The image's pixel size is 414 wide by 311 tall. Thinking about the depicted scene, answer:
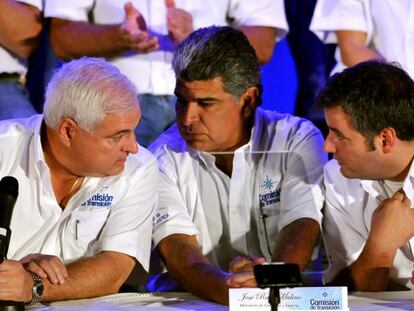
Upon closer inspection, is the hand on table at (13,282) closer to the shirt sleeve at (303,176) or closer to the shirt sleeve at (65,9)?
the shirt sleeve at (303,176)

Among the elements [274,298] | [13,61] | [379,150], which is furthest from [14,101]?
[274,298]

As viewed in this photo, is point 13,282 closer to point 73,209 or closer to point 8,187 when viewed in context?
point 8,187

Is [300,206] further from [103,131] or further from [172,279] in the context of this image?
[103,131]

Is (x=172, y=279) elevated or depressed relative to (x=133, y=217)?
depressed

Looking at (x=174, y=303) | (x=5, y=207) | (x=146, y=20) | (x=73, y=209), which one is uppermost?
(x=146, y=20)

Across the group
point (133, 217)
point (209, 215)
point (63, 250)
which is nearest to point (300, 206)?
point (209, 215)

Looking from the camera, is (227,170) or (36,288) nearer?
(36,288)

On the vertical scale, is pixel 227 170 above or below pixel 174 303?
above

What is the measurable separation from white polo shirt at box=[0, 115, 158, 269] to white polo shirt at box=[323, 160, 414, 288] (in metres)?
0.65

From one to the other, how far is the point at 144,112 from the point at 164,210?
623 millimetres

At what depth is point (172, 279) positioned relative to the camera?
3.78 m

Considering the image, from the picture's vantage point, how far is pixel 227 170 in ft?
12.6

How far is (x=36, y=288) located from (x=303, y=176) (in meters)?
1.15

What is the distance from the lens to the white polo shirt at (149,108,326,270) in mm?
3703
